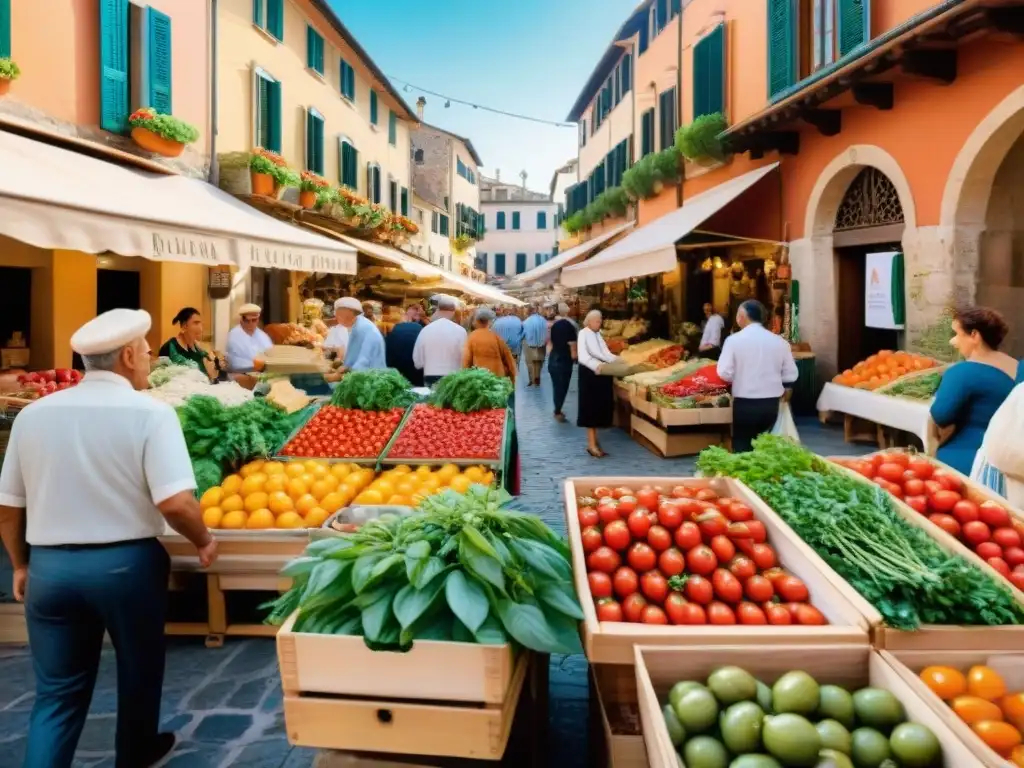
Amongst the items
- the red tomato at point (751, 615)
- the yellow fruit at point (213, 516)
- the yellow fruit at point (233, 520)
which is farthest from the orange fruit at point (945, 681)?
the yellow fruit at point (213, 516)

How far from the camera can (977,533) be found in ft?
11.1

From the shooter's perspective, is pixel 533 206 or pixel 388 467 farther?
pixel 533 206

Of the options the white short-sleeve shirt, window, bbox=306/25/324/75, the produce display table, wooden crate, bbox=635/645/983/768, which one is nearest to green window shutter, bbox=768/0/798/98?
the produce display table

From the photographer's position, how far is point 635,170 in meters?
18.9

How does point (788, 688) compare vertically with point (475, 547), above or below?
below

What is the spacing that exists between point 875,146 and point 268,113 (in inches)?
410

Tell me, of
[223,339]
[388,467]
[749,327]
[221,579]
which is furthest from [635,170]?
[221,579]

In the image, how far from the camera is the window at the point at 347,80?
63.8 ft

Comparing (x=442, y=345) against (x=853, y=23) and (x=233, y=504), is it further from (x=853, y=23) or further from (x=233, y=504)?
(x=853, y=23)

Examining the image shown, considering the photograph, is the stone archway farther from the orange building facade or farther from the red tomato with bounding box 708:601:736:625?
the red tomato with bounding box 708:601:736:625

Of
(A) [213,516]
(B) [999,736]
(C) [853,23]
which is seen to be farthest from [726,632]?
(C) [853,23]

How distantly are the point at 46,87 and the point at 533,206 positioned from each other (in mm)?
60236

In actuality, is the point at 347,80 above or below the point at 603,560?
above

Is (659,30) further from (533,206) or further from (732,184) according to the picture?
(533,206)
